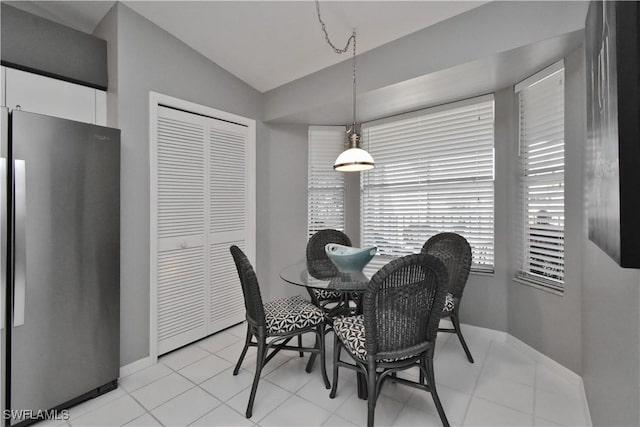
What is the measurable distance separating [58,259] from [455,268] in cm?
293

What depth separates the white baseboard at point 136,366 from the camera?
7.77 ft

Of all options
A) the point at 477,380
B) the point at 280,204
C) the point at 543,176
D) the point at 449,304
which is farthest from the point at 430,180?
the point at 477,380

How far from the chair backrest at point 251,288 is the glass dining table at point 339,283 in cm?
29

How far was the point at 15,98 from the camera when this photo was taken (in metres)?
2.06

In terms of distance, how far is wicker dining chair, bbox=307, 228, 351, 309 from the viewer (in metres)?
2.62

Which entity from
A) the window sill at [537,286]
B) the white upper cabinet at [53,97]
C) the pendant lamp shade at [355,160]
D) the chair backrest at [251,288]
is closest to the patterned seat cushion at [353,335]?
the chair backrest at [251,288]

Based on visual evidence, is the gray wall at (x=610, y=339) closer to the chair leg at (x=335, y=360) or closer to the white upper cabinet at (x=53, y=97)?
the chair leg at (x=335, y=360)

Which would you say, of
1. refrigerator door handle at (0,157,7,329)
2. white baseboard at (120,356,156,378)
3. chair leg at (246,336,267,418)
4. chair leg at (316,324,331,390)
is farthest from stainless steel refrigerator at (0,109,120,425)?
chair leg at (316,324,331,390)

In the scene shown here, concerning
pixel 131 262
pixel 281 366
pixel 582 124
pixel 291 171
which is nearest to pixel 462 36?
pixel 582 124

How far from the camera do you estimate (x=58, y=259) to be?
6.22 feet

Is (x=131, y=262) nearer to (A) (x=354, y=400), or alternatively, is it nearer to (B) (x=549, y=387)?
(A) (x=354, y=400)

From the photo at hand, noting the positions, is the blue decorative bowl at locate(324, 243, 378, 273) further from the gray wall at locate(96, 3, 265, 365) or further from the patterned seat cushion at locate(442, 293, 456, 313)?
the gray wall at locate(96, 3, 265, 365)

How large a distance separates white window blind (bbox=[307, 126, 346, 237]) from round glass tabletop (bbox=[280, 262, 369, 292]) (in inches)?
59.1

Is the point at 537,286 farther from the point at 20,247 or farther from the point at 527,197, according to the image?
the point at 20,247
